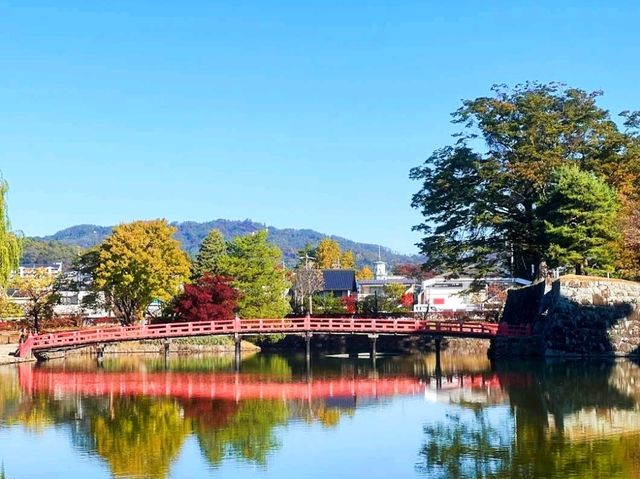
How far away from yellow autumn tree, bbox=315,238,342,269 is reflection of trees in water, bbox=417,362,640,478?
8656cm

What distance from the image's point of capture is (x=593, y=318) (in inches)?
1640

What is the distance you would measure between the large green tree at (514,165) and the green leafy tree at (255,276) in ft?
32.5

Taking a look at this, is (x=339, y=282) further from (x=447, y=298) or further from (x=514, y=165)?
(x=514, y=165)

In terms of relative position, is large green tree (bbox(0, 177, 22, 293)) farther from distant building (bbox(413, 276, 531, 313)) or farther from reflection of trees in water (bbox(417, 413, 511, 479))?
distant building (bbox(413, 276, 531, 313))

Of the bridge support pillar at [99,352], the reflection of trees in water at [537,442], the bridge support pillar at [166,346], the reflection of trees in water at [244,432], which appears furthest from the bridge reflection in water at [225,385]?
the bridge support pillar at [166,346]

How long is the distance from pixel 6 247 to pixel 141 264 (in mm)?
13110

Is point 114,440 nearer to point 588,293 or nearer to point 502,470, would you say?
point 502,470

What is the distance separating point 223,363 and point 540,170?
64.4 feet

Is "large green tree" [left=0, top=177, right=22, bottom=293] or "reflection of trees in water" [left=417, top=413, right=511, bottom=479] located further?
"large green tree" [left=0, top=177, right=22, bottom=293]

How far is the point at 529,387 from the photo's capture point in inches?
1288

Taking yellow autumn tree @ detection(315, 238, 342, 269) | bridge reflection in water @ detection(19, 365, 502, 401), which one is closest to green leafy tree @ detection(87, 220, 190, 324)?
bridge reflection in water @ detection(19, 365, 502, 401)

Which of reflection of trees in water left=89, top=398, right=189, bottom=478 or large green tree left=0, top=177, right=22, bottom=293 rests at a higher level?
large green tree left=0, top=177, right=22, bottom=293

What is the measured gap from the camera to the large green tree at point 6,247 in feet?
129

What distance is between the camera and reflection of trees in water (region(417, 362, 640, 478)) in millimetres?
18984
